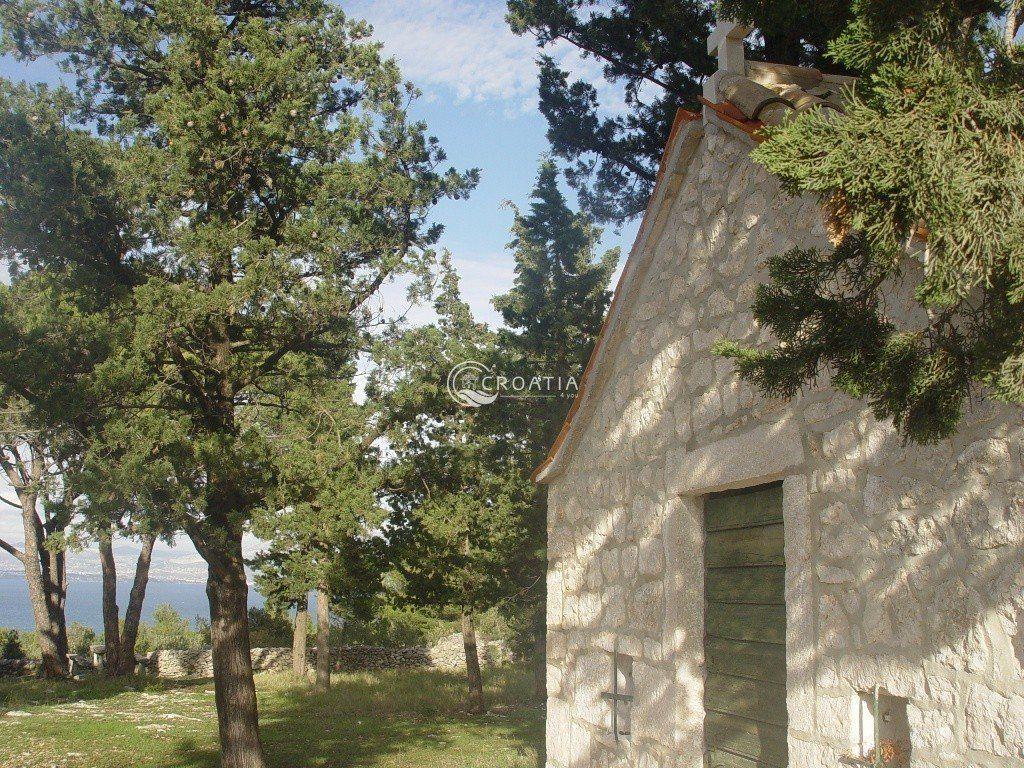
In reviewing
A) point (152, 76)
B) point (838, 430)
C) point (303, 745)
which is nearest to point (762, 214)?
point (838, 430)

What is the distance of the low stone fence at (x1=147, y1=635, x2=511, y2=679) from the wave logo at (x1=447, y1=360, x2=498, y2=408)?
1272 cm

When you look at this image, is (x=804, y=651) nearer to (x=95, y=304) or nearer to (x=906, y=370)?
(x=906, y=370)

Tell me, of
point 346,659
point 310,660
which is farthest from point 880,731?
point 346,659

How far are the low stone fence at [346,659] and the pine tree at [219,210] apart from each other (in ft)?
54.1

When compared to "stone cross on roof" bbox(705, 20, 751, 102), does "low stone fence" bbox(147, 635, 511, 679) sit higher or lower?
lower

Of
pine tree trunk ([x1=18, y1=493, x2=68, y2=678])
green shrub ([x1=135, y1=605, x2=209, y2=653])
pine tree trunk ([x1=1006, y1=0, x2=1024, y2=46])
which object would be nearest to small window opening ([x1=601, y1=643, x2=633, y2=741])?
pine tree trunk ([x1=1006, y1=0, x2=1024, y2=46])

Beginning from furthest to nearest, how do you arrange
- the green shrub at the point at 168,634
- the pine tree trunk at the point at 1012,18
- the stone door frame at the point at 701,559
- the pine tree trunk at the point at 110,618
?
the green shrub at the point at 168,634
the pine tree trunk at the point at 110,618
the stone door frame at the point at 701,559
the pine tree trunk at the point at 1012,18

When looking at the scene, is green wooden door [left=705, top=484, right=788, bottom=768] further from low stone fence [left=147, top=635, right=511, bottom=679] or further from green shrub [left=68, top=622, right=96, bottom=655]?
green shrub [left=68, top=622, right=96, bottom=655]

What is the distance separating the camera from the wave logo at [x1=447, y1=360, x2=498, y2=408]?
1800cm

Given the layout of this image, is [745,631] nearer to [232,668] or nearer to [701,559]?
[701,559]

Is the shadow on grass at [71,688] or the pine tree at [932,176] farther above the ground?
the pine tree at [932,176]

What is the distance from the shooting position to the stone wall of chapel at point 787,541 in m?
2.94

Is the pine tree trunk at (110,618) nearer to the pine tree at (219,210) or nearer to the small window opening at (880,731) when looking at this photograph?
the pine tree at (219,210)


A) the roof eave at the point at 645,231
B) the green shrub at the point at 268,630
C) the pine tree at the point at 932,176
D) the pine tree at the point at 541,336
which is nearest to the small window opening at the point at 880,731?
the pine tree at the point at 932,176
